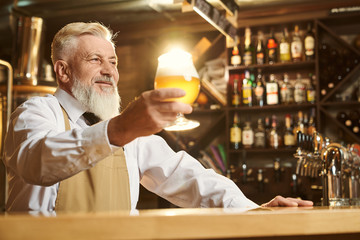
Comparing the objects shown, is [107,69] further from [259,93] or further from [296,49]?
[296,49]

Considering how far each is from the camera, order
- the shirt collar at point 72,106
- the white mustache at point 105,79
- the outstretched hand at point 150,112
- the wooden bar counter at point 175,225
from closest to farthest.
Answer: the wooden bar counter at point 175,225 < the outstretched hand at point 150,112 < the shirt collar at point 72,106 < the white mustache at point 105,79

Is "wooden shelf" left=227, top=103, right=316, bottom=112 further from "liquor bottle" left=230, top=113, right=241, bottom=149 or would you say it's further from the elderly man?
the elderly man

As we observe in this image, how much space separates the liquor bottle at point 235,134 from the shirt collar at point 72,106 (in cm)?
267

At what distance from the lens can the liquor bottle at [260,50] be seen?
4.14 metres

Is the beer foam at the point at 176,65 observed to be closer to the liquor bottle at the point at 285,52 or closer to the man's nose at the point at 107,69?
the man's nose at the point at 107,69

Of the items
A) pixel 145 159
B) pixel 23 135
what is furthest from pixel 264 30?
pixel 23 135

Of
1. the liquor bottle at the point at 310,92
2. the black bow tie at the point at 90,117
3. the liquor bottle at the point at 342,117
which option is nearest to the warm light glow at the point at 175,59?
the black bow tie at the point at 90,117

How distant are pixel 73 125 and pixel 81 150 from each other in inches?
24.5

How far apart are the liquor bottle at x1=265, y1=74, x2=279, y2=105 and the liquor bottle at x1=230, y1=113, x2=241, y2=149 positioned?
0.36m

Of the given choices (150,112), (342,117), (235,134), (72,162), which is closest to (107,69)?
(72,162)

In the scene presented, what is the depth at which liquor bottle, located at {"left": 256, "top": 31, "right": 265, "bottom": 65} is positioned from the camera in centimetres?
414

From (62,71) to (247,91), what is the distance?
2635 millimetres

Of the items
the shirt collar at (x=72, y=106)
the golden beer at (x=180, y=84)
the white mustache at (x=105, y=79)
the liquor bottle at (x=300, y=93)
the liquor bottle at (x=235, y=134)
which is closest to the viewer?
the golden beer at (x=180, y=84)

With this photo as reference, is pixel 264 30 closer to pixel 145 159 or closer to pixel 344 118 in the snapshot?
pixel 344 118
